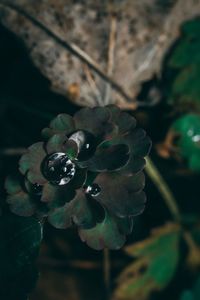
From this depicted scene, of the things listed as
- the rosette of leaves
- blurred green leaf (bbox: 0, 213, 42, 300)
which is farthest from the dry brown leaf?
blurred green leaf (bbox: 0, 213, 42, 300)

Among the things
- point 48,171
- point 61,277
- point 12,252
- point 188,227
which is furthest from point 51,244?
point 48,171

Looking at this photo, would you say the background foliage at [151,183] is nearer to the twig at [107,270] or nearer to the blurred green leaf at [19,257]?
the twig at [107,270]

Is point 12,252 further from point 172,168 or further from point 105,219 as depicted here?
point 172,168

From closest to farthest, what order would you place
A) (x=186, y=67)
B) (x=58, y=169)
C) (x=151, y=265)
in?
1. (x=58, y=169)
2. (x=186, y=67)
3. (x=151, y=265)

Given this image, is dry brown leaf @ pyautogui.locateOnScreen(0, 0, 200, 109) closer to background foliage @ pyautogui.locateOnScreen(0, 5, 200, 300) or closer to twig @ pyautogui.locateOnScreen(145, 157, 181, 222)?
background foliage @ pyautogui.locateOnScreen(0, 5, 200, 300)

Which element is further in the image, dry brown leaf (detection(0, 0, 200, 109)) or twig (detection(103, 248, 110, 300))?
twig (detection(103, 248, 110, 300))

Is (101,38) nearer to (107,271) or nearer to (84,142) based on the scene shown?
(84,142)

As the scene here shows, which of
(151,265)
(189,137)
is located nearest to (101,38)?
(189,137)
